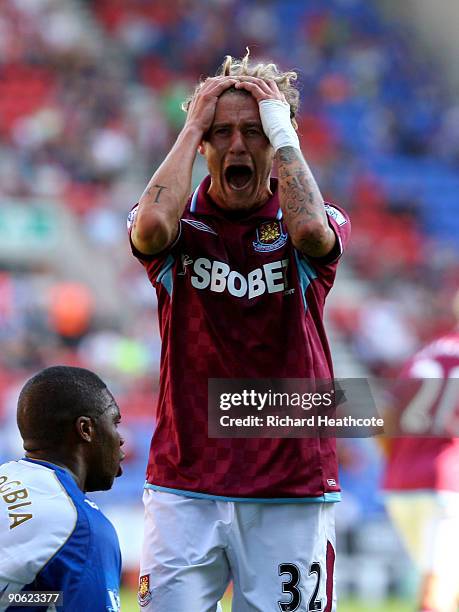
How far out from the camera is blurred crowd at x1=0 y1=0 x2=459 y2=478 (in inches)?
480

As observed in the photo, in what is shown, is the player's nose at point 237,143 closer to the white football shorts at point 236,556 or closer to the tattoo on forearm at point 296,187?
the tattoo on forearm at point 296,187

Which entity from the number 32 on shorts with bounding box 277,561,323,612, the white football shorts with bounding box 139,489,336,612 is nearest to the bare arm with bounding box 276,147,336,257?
the white football shorts with bounding box 139,489,336,612

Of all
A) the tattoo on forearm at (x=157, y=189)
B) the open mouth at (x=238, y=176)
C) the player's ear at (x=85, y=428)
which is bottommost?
the player's ear at (x=85, y=428)

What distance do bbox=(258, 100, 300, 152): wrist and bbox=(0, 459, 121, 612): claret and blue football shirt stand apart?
3.97ft

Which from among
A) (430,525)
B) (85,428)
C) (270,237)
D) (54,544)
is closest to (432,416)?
(430,525)

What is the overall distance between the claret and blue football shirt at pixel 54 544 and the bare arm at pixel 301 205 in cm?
98

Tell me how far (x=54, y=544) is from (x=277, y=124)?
1412 mm

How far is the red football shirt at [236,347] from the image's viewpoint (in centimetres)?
334

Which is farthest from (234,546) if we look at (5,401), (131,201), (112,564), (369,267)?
(369,267)

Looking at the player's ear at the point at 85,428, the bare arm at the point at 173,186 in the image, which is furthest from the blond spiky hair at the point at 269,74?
the player's ear at the point at 85,428

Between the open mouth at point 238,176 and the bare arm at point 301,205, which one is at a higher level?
the open mouth at point 238,176

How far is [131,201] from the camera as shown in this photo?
45.7ft

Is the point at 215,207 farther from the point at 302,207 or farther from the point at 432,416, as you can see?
the point at 432,416

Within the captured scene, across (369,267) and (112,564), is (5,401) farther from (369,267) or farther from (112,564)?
(112,564)
